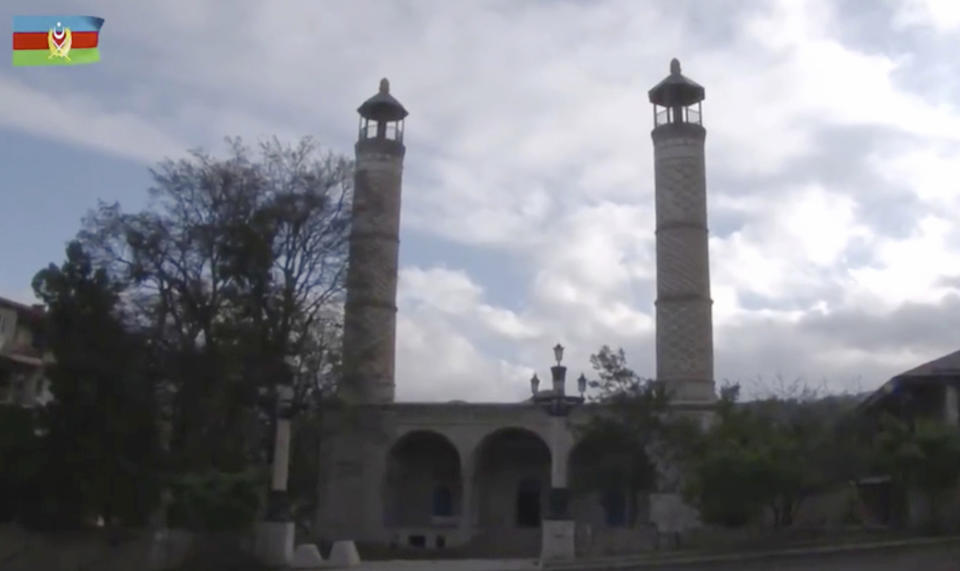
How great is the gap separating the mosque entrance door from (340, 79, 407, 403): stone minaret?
5358 millimetres

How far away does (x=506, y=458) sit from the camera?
37.5m

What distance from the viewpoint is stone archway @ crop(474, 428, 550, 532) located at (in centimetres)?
3681

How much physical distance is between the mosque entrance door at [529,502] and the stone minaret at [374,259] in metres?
5.36

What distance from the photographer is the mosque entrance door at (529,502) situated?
1457 inches

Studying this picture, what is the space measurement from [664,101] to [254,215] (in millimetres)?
16748

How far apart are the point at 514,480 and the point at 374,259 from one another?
934 centimetres

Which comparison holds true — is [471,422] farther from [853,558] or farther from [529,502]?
[853,558]

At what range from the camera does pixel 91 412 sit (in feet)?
68.3

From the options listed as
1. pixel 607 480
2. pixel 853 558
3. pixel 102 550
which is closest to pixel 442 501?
pixel 607 480

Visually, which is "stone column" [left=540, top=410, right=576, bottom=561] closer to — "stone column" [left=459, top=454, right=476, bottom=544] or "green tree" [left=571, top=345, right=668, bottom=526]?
"green tree" [left=571, top=345, right=668, bottom=526]

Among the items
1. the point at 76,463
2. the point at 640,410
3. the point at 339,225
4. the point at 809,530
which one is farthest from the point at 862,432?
the point at 76,463

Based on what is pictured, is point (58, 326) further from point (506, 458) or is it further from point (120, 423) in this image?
point (506, 458)

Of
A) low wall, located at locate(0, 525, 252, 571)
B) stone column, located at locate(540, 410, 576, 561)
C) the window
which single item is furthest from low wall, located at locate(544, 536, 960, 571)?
A: the window

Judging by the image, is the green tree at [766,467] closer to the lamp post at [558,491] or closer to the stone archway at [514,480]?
the lamp post at [558,491]
